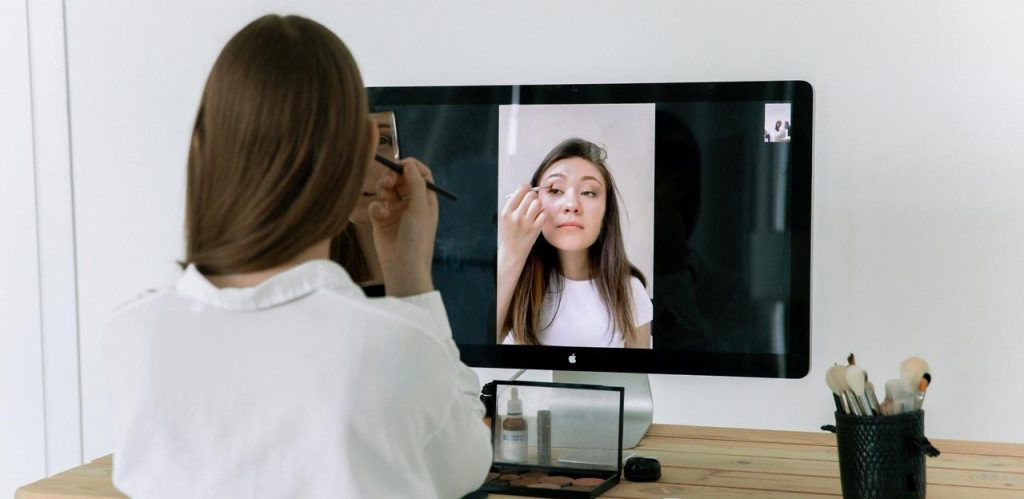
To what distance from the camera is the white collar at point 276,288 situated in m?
0.86

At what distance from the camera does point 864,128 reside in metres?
1.86

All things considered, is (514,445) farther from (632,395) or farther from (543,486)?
(632,395)

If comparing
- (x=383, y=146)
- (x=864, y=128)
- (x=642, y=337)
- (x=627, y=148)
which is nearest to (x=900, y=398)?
(x=642, y=337)

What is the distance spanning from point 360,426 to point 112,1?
173 centimetres

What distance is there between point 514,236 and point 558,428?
291 mm

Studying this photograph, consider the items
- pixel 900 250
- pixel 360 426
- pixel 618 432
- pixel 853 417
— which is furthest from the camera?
pixel 900 250

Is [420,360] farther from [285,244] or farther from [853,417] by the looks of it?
[853,417]

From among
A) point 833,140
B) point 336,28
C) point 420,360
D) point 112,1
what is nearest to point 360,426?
point 420,360

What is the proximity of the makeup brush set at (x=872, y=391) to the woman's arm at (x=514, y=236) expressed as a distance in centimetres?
48

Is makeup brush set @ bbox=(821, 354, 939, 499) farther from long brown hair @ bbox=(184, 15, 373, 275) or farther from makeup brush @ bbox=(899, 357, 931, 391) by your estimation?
long brown hair @ bbox=(184, 15, 373, 275)

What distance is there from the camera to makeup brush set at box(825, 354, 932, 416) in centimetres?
132

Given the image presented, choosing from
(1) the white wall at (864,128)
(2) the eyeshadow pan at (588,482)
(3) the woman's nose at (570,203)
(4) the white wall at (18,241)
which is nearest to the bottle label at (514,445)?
(2) the eyeshadow pan at (588,482)

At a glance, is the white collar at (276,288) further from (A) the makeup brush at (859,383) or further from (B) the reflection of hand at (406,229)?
(A) the makeup brush at (859,383)

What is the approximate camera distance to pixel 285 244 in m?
0.87
